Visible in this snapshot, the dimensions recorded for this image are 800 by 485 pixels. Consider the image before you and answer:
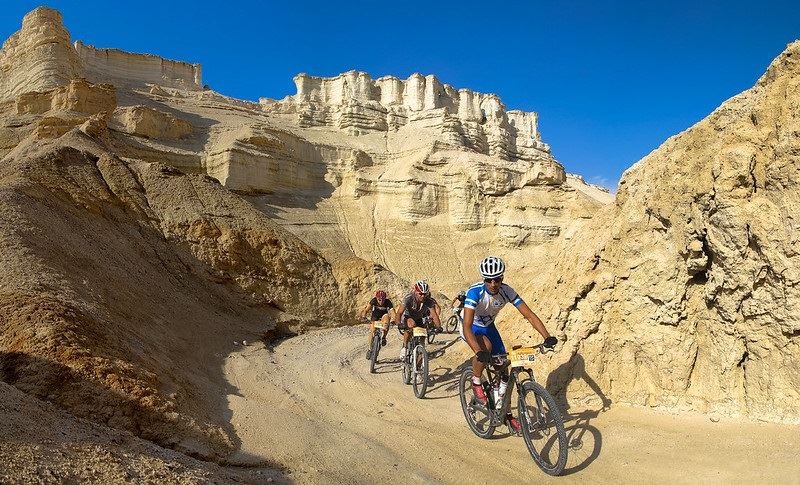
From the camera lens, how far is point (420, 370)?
8.09 m

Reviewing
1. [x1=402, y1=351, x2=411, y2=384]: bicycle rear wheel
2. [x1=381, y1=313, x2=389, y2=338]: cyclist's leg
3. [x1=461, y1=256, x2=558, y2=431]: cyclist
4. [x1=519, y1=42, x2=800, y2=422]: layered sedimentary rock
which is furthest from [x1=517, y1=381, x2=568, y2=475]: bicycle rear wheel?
[x1=381, y1=313, x2=389, y2=338]: cyclist's leg

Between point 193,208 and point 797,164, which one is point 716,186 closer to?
point 797,164

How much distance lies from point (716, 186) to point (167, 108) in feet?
144

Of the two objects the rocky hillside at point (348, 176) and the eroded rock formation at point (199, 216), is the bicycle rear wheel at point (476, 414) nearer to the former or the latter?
the eroded rock formation at point (199, 216)

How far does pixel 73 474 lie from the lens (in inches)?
127

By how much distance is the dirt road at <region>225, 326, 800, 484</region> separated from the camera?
4723 millimetres

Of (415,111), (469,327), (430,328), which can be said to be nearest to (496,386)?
(469,327)

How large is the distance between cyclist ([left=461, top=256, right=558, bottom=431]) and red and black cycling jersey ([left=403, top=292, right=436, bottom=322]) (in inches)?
123

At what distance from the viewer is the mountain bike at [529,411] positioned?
4.91 m

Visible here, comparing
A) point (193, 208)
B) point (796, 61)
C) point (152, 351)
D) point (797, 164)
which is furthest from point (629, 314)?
point (193, 208)

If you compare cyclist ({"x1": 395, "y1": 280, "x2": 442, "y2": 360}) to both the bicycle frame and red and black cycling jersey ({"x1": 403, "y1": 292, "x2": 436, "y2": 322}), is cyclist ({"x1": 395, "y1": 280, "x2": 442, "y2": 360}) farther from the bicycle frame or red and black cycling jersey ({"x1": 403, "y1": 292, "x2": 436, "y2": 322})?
the bicycle frame

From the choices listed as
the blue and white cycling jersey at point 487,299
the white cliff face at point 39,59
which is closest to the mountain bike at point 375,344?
the blue and white cycling jersey at point 487,299

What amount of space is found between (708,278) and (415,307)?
15.2 feet

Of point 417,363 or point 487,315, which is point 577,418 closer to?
point 487,315
